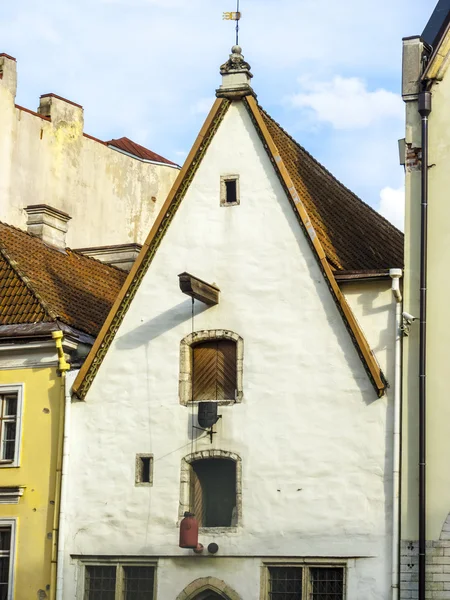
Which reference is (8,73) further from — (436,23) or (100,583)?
(100,583)

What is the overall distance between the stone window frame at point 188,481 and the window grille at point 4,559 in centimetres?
406

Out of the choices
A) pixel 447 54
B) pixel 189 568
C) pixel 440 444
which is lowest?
pixel 189 568

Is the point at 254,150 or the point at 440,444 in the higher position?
the point at 254,150

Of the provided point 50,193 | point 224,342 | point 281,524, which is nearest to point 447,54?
point 224,342

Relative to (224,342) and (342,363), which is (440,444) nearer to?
(342,363)

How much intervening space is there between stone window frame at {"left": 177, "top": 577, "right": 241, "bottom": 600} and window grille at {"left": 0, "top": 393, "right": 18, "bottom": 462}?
5.06 meters

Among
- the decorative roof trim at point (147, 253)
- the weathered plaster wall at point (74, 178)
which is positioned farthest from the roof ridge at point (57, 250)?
the decorative roof trim at point (147, 253)

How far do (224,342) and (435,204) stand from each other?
517 cm

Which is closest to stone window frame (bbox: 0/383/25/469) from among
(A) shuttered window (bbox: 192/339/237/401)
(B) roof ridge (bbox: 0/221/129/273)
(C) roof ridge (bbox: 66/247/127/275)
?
(A) shuttered window (bbox: 192/339/237/401)

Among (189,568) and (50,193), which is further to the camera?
(50,193)

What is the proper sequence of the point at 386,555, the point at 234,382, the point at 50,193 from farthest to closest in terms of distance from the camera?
the point at 50,193 → the point at 234,382 → the point at 386,555

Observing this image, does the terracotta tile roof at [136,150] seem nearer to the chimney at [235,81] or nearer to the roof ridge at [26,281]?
the roof ridge at [26,281]

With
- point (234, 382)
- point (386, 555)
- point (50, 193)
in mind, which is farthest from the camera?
point (50, 193)

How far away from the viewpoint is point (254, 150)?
1278 inches
